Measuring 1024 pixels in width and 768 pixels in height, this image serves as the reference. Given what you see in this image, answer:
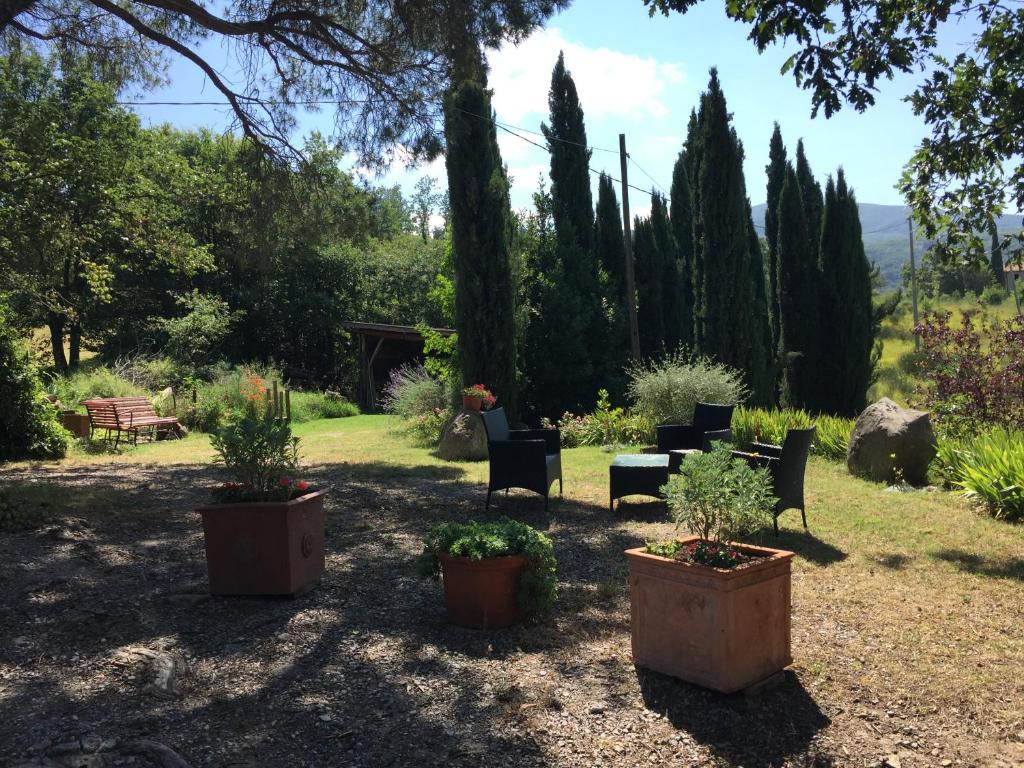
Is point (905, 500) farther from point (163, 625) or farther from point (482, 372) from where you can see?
point (482, 372)

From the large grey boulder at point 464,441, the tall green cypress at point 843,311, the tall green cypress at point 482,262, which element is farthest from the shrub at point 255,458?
the tall green cypress at point 843,311

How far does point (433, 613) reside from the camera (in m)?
4.03

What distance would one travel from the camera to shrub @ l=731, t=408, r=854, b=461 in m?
9.50

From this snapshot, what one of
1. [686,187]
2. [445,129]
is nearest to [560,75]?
→ [686,187]

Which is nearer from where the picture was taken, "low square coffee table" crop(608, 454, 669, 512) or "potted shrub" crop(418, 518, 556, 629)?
"potted shrub" crop(418, 518, 556, 629)

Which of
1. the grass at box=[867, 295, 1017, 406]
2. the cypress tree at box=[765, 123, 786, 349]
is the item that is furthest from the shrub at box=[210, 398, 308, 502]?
the cypress tree at box=[765, 123, 786, 349]

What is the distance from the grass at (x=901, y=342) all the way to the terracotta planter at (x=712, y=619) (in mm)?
14882

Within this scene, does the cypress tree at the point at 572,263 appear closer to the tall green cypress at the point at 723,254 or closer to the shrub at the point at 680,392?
the tall green cypress at the point at 723,254

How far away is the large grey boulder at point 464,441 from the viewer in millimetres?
10609

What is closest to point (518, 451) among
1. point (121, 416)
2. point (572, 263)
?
point (121, 416)

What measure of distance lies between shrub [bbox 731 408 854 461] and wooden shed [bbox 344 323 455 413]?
464 inches

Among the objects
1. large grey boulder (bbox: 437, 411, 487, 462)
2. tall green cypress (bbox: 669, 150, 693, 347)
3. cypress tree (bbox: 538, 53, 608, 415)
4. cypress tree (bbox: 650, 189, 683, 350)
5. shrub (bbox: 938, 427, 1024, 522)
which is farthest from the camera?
tall green cypress (bbox: 669, 150, 693, 347)

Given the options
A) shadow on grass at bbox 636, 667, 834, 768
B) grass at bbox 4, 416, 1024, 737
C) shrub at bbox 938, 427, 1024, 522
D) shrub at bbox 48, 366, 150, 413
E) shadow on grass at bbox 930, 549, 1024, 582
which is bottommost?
shadow on grass at bbox 930, 549, 1024, 582

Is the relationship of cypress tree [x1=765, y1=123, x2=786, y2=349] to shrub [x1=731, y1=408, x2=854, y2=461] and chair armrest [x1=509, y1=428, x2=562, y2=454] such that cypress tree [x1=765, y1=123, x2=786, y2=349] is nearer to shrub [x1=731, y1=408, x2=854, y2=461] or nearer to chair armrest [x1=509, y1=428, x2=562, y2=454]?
shrub [x1=731, y1=408, x2=854, y2=461]
